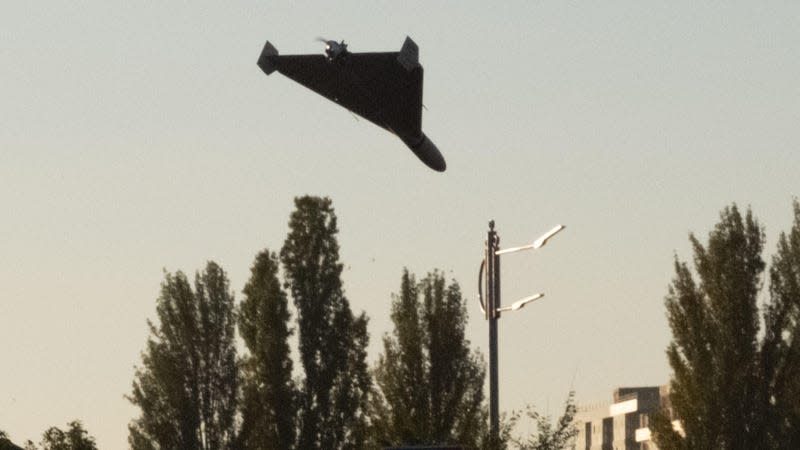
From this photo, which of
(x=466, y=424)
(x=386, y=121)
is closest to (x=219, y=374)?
(x=466, y=424)

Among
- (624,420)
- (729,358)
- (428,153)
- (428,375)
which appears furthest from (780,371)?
(624,420)

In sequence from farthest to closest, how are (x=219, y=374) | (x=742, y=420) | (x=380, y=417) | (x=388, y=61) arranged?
1. (x=219, y=374)
2. (x=380, y=417)
3. (x=742, y=420)
4. (x=388, y=61)

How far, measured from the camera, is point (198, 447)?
55969 millimetres

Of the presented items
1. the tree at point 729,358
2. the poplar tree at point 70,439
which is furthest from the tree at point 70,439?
the tree at point 729,358

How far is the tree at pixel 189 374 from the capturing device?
185 feet

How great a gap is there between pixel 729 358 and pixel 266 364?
15000 millimetres

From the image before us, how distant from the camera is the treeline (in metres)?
53.7

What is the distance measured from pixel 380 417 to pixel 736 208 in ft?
40.4

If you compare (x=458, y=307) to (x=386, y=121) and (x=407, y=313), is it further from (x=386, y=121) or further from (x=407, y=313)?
(x=386, y=121)

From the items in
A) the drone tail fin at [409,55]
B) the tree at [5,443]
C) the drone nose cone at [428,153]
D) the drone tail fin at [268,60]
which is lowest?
the drone nose cone at [428,153]

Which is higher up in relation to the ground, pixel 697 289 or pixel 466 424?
pixel 697 289

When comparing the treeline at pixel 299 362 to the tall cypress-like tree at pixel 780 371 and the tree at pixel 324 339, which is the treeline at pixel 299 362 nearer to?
the tree at pixel 324 339

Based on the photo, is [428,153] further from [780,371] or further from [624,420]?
[624,420]

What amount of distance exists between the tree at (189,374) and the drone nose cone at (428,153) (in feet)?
152
